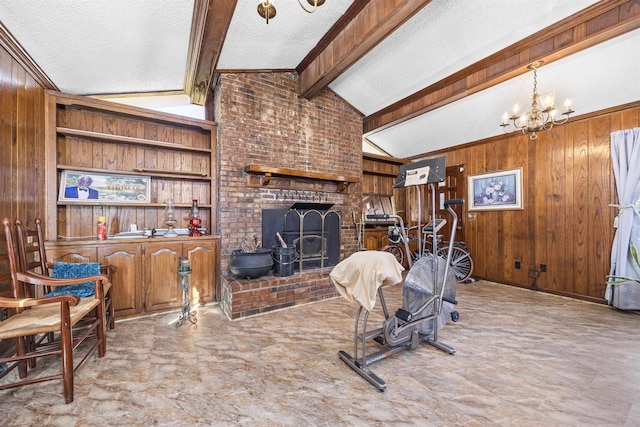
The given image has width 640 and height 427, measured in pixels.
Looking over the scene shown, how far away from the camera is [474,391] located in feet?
5.73

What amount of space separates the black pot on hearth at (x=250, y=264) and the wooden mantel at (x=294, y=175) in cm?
105

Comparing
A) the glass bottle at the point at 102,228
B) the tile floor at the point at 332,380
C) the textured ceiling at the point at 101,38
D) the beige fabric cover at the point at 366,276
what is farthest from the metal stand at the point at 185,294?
the textured ceiling at the point at 101,38

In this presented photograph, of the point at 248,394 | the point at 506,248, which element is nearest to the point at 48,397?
the point at 248,394

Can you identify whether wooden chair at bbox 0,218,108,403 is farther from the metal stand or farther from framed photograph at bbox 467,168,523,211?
framed photograph at bbox 467,168,523,211

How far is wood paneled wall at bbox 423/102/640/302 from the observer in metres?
3.54

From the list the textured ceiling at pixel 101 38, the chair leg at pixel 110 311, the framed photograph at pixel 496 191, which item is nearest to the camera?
the textured ceiling at pixel 101 38

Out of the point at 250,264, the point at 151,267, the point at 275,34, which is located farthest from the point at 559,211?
the point at 151,267

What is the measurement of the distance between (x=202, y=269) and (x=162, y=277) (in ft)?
1.46

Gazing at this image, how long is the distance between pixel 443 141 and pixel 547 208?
2093 millimetres

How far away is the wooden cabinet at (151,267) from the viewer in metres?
2.73

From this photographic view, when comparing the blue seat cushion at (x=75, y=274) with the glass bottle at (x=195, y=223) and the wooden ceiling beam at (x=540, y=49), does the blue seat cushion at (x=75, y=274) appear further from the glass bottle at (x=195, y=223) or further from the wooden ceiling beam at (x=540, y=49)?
the wooden ceiling beam at (x=540, y=49)

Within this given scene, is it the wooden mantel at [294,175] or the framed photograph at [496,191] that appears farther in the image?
the framed photograph at [496,191]

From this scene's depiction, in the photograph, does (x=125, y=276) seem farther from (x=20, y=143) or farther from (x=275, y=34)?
(x=275, y=34)

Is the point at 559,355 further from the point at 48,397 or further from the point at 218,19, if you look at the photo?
the point at 218,19
